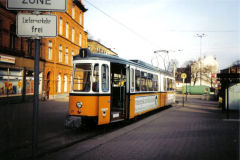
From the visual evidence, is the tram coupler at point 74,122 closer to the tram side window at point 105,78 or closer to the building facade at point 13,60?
the tram side window at point 105,78

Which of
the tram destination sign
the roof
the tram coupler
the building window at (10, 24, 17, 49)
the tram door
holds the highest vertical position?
the roof

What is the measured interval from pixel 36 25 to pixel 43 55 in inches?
938

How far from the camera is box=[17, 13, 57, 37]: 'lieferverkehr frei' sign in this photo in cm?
374

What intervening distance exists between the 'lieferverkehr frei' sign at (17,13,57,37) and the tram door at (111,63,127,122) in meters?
6.07

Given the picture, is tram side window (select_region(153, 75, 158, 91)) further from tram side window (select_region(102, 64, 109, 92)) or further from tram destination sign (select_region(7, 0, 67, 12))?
tram destination sign (select_region(7, 0, 67, 12))

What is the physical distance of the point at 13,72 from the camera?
806 inches

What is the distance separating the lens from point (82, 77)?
8.81 m

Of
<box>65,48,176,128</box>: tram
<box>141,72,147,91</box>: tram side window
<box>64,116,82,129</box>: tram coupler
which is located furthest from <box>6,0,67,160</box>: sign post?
<box>141,72,147,91</box>: tram side window

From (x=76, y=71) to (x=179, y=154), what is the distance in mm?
5005

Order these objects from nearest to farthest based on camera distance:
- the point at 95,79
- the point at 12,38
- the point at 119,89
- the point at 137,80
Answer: the point at 95,79
the point at 119,89
the point at 137,80
the point at 12,38

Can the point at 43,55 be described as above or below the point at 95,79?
above

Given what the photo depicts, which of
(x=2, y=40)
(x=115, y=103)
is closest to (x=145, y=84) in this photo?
(x=115, y=103)

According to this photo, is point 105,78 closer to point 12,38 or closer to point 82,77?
point 82,77

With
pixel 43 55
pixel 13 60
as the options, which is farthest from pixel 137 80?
pixel 43 55
